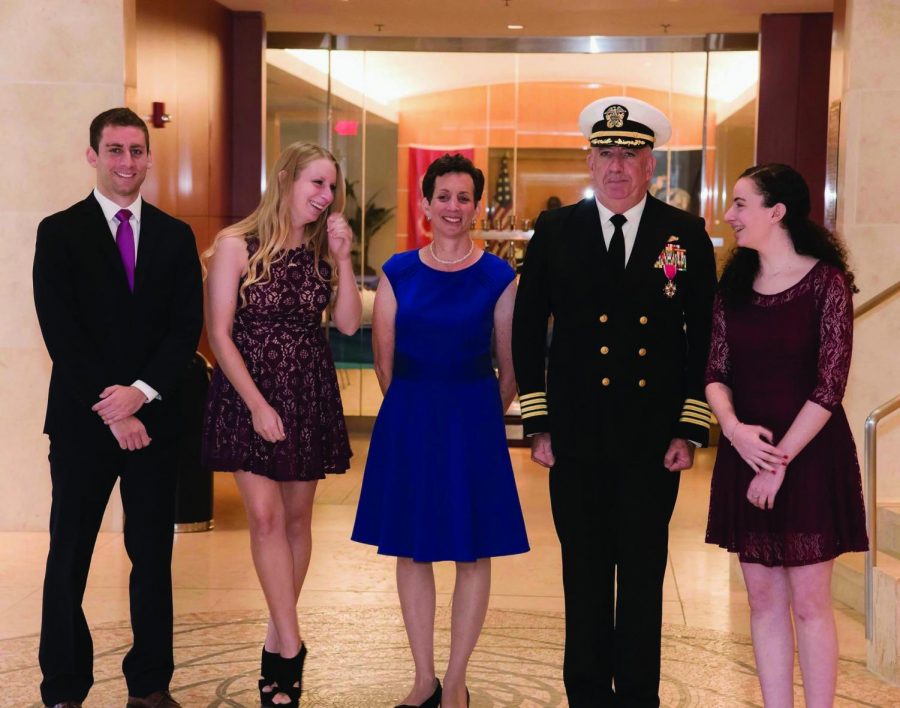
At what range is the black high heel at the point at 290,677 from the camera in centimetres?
382

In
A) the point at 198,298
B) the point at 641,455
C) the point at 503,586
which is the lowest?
the point at 503,586

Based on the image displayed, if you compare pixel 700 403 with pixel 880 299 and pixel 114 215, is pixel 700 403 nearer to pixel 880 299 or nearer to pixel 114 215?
pixel 114 215

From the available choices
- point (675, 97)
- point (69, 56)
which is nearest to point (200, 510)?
point (69, 56)

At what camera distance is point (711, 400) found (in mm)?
3270

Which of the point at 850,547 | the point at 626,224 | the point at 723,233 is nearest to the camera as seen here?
the point at 850,547

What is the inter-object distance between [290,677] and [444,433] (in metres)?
0.89

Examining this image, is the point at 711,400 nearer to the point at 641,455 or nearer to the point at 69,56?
the point at 641,455

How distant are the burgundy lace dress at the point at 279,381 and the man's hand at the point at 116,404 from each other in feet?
1.06

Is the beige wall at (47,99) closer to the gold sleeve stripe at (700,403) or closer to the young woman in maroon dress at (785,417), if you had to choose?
the gold sleeve stripe at (700,403)

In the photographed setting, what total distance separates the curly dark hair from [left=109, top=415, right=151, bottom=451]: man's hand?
165 centimetres

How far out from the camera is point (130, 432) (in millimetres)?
3539

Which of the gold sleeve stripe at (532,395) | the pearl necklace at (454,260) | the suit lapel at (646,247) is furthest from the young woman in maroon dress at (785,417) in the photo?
the pearl necklace at (454,260)

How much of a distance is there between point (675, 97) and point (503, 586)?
20.0 feet

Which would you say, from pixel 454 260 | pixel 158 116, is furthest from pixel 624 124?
pixel 158 116
